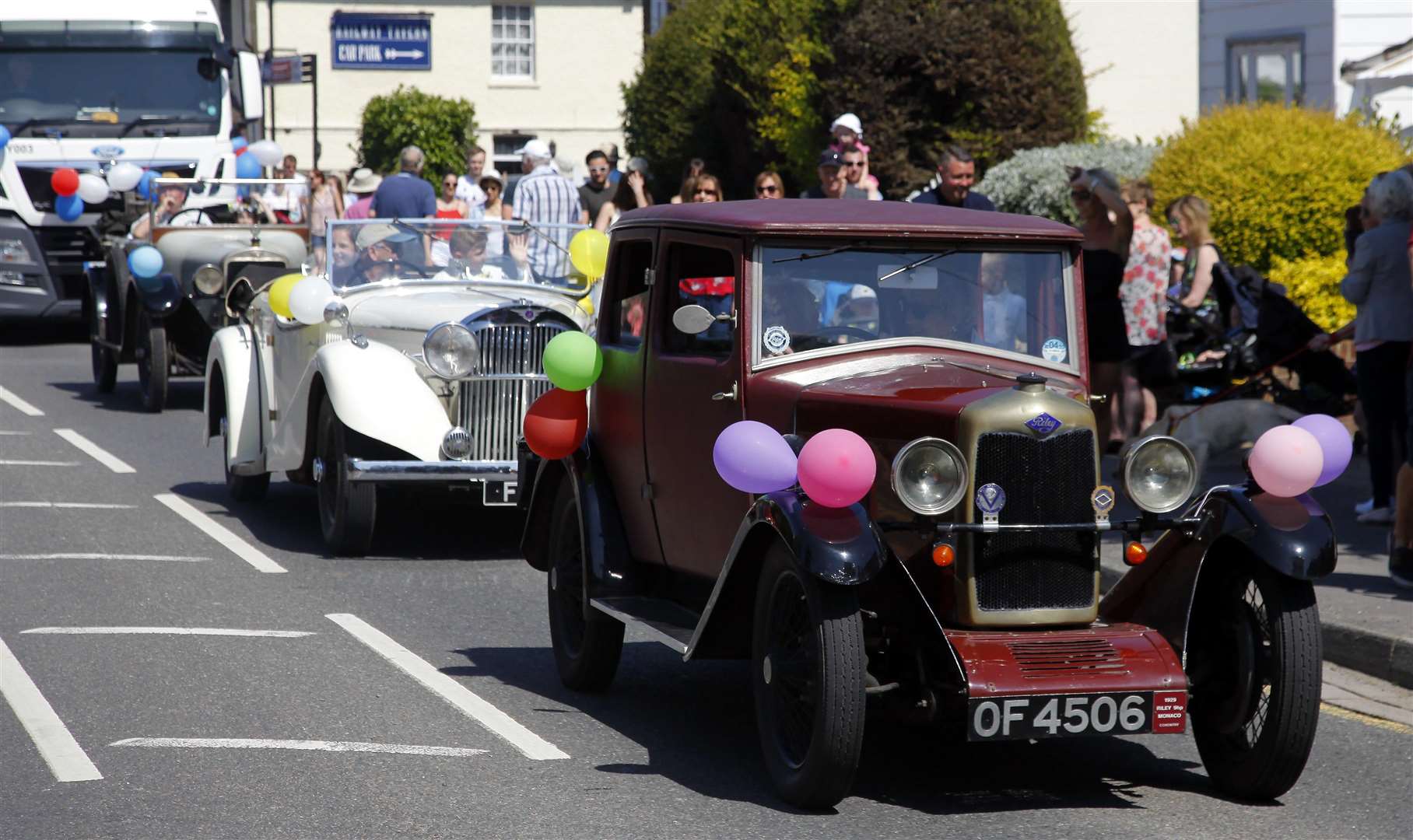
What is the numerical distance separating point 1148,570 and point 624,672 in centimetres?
235

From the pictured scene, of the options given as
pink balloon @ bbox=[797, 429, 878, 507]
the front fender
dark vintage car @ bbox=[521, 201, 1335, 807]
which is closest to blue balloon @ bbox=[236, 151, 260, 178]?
dark vintage car @ bbox=[521, 201, 1335, 807]

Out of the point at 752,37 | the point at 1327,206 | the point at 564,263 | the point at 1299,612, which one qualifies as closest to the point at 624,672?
the point at 1299,612

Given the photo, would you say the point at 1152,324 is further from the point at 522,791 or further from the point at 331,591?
the point at 522,791

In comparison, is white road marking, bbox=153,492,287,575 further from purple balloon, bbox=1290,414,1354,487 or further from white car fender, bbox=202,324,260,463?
purple balloon, bbox=1290,414,1354,487

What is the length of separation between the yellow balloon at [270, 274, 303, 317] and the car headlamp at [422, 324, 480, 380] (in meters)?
1.40

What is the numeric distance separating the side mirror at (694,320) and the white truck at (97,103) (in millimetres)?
14509

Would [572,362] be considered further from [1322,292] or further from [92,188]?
[92,188]

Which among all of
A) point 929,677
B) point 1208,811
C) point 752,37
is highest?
point 752,37

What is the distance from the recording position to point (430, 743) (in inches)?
239

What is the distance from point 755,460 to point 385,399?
15.0 ft

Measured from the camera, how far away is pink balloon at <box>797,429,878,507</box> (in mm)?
5121

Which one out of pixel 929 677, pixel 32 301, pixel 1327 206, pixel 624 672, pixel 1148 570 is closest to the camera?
pixel 929 677

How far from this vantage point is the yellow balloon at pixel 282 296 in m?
10.6

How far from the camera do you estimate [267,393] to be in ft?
35.6
